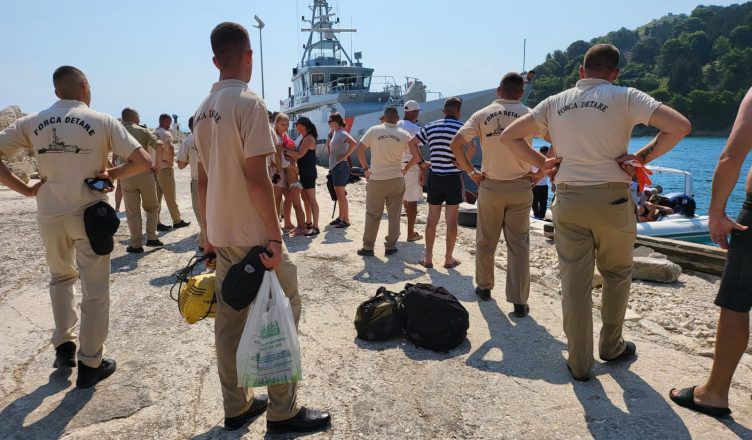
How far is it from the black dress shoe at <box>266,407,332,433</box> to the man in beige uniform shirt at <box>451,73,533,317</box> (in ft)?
7.78

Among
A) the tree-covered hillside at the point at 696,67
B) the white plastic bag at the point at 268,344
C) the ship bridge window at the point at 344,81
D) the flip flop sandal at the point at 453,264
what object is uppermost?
the tree-covered hillside at the point at 696,67

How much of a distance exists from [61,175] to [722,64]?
112m

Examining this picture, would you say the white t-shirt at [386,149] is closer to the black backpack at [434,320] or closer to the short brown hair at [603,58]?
the black backpack at [434,320]

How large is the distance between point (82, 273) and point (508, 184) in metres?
3.40

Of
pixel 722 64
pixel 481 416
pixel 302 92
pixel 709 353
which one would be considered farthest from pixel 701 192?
pixel 722 64

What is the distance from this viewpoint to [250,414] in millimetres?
2848

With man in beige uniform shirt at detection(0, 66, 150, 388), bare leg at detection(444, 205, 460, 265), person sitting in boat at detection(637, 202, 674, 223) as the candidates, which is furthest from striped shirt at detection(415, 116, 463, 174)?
person sitting in boat at detection(637, 202, 674, 223)

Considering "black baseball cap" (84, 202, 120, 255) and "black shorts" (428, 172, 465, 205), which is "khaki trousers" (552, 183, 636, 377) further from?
"black baseball cap" (84, 202, 120, 255)

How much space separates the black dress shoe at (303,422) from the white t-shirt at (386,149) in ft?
→ 13.6

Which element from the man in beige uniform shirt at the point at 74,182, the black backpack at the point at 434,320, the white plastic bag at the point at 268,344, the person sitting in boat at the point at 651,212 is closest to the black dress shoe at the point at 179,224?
the man in beige uniform shirt at the point at 74,182

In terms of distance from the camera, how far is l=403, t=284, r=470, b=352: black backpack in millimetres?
3746

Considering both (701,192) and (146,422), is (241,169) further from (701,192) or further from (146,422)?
(701,192)

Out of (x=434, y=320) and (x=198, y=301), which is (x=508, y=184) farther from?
(x=198, y=301)

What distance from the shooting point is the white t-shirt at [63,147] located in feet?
10.3
